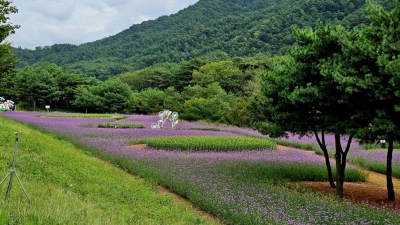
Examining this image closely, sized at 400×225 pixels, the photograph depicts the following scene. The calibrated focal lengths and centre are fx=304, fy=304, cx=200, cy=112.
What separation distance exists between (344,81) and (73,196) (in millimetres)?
5531

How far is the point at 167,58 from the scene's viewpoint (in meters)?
90.9

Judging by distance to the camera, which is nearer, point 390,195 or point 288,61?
point 390,195

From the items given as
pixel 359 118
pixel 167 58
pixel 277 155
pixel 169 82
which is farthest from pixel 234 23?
pixel 359 118

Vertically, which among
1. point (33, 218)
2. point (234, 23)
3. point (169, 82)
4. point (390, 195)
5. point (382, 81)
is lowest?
point (390, 195)

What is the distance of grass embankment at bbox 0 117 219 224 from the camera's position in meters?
4.17

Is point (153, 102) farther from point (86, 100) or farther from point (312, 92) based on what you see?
point (312, 92)

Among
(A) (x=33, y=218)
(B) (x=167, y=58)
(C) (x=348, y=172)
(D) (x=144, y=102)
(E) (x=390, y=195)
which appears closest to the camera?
(A) (x=33, y=218)

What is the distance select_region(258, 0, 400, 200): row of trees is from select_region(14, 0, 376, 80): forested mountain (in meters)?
33.3

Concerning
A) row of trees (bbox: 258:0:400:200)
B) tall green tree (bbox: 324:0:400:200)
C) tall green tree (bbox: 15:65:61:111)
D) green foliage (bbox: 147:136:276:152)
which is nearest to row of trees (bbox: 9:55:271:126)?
tall green tree (bbox: 15:65:61:111)

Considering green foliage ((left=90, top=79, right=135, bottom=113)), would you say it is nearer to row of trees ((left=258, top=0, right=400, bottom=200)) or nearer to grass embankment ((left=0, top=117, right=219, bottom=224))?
grass embankment ((left=0, top=117, right=219, bottom=224))

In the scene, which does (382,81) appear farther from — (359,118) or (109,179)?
(109,179)

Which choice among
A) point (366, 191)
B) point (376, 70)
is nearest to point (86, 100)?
point (366, 191)

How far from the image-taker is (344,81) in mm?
5762

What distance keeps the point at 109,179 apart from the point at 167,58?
279 ft
